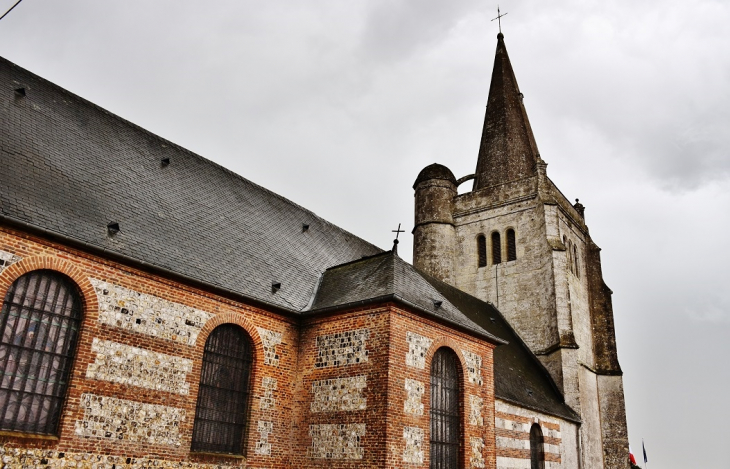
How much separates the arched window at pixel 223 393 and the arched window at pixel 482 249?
1588 cm

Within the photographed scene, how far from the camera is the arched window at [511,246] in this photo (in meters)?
25.2

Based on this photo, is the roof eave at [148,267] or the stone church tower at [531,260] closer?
the roof eave at [148,267]

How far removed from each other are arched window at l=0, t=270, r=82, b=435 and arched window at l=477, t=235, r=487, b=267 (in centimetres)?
1933

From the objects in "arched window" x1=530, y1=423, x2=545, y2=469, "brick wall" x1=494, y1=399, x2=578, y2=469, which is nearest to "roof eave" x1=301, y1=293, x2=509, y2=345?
"brick wall" x1=494, y1=399, x2=578, y2=469

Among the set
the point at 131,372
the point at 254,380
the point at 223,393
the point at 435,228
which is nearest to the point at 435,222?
the point at 435,228

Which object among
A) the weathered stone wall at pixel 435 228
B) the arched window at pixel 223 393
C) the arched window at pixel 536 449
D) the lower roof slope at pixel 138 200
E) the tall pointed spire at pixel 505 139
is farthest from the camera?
the tall pointed spire at pixel 505 139

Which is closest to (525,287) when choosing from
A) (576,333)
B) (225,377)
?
(576,333)

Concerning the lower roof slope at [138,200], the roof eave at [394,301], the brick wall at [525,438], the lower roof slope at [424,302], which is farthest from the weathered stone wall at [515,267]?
the lower roof slope at [138,200]

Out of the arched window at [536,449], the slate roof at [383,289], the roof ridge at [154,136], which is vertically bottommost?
the arched window at [536,449]

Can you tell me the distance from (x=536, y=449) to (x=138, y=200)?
44.8 ft

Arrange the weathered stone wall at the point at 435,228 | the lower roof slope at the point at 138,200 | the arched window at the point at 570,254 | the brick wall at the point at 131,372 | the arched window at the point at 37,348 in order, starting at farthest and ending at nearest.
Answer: the weathered stone wall at the point at 435,228 → the arched window at the point at 570,254 → the lower roof slope at the point at 138,200 → the brick wall at the point at 131,372 → the arched window at the point at 37,348

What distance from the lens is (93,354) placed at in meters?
9.62

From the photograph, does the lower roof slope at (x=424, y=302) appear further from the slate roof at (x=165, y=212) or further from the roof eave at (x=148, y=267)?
Answer: the roof eave at (x=148, y=267)

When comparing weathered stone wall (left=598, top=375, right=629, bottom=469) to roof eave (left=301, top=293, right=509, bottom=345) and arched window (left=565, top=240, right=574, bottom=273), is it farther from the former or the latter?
roof eave (left=301, top=293, right=509, bottom=345)
